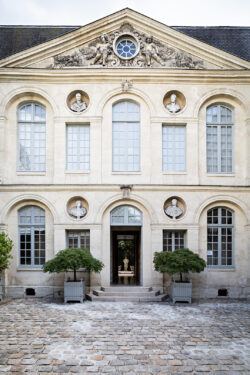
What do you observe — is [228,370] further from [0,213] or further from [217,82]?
[217,82]

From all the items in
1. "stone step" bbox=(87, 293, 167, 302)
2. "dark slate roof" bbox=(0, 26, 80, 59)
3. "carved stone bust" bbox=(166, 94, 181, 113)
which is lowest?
"stone step" bbox=(87, 293, 167, 302)

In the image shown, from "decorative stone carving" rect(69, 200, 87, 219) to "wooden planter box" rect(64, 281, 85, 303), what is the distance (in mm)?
2848

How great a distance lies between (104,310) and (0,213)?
6.18m

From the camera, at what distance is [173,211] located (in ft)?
48.1

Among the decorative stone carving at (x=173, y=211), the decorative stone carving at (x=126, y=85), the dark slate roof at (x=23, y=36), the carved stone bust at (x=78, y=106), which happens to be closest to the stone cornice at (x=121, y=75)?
the decorative stone carving at (x=126, y=85)

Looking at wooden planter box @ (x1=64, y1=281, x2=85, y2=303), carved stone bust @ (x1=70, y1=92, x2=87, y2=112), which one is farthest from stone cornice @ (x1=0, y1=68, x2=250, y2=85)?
wooden planter box @ (x1=64, y1=281, x2=85, y2=303)

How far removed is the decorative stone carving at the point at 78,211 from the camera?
47.8 feet

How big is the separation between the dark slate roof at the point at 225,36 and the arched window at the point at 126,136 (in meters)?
5.65

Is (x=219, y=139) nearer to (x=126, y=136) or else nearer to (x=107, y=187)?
(x=126, y=136)

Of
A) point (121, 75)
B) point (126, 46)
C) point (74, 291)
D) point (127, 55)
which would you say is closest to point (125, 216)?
point (74, 291)

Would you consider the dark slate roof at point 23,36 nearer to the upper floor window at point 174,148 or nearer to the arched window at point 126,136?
the arched window at point 126,136

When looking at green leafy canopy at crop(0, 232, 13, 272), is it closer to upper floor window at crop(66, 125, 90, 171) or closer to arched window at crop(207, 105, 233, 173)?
upper floor window at crop(66, 125, 90, 171)

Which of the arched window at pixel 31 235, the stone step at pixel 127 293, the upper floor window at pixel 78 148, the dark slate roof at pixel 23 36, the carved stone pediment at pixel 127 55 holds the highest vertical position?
the dark slate roof at pixel 23 36

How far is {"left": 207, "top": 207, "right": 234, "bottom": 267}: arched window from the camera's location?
1478cm
